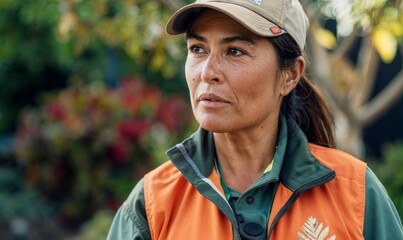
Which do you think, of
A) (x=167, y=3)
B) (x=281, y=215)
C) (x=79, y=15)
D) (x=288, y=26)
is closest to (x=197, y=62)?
(x=288, y=26)

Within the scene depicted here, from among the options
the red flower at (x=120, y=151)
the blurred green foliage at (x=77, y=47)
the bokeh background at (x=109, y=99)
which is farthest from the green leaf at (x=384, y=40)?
the red flower at (x=120, y=151)

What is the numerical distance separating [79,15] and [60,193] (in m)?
4.03

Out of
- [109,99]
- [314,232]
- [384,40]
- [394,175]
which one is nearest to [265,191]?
[314,232]

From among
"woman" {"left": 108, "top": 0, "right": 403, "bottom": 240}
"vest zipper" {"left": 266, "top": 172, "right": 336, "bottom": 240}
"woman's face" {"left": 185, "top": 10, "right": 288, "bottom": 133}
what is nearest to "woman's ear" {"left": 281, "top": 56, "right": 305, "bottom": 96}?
"woman" {"left": 108, "top": 0, "right": 403, "bottom": 240}

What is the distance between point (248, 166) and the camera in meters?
2.89

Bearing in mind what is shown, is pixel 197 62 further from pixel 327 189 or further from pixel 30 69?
pixel 30 69

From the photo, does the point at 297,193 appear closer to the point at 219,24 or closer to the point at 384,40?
the point at 219,24

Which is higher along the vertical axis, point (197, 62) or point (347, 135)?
point (197, 62)

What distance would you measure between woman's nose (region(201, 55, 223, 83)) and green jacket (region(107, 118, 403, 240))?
32cm

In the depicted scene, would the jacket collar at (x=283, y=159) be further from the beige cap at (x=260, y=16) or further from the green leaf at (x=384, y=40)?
the green leaf at (x=384, y=40)

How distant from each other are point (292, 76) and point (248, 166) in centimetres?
34

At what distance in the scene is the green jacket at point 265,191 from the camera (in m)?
2.71

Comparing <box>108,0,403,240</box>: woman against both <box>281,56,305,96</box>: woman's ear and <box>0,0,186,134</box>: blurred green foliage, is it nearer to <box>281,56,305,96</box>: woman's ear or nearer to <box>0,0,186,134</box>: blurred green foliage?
<box>281,56,305,96</box>: woman's ear

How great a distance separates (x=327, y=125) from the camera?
309cm
